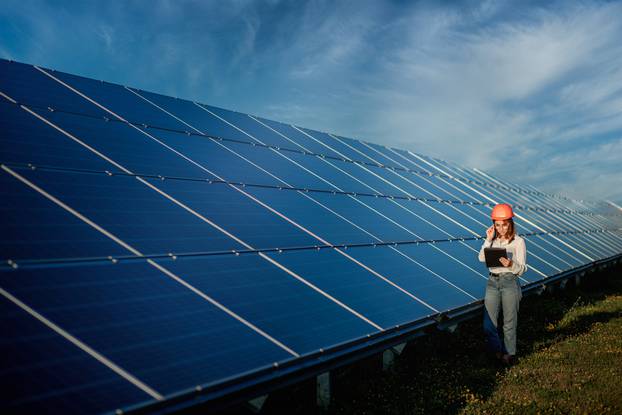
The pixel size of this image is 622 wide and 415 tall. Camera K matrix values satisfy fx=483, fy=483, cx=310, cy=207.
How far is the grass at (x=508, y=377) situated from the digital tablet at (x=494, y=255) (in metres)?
1.86

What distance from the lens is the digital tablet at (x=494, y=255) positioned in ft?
29.8

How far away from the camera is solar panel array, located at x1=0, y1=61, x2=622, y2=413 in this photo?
438 cm

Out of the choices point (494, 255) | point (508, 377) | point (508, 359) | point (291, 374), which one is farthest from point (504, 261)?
point (291, 374)

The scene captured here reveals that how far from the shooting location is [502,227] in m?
9.39

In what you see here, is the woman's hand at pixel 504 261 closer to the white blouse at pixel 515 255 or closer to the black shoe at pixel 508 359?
the white blouse at pixel 515 255

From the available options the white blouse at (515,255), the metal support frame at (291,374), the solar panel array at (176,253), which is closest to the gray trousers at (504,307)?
the white blouse at (515,255)

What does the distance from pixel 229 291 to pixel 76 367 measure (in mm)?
2259

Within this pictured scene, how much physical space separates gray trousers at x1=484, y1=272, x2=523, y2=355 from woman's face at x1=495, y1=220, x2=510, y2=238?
777 mm

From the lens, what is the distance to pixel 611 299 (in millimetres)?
16078

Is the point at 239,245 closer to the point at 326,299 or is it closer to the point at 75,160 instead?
the point at 326,299

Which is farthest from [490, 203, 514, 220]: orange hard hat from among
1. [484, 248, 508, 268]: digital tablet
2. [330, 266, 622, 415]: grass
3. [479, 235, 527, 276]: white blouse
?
[330, 266, 622, 415]: grass

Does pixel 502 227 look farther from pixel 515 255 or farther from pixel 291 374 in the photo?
pixel 291 374

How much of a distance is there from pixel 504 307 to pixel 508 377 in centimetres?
140

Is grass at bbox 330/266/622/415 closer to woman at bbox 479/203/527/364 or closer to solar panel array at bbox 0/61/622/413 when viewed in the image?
woman at bbox 479/203/527/364
